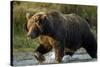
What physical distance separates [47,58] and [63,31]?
1.23 ft

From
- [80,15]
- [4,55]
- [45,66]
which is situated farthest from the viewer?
[80,15]

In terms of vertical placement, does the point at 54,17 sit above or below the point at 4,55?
above

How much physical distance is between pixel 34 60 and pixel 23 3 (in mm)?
646

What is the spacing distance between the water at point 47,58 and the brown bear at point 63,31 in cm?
5

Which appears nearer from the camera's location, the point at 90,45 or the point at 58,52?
the point at 58,52

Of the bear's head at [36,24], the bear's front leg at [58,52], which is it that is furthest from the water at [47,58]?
the bear's head at [36,24]

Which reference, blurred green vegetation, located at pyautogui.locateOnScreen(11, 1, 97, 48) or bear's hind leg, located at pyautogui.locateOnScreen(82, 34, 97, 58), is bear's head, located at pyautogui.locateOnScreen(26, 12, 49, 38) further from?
bear's hind leg, located at pyautogui.locateOnScreen(82, 34, 97, 58)

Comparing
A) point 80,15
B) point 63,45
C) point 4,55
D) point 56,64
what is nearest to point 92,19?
point 80,15

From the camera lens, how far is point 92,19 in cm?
277

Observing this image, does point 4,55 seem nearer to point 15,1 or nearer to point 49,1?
point 15,1

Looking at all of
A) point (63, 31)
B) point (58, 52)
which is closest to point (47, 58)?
point (58, 52)

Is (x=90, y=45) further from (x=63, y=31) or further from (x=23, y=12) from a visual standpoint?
(x=23, y=12)

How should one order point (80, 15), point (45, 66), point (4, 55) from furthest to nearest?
point (80, 15) < point (45, 66) < point (4, 55)

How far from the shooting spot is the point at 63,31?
2.59 m
